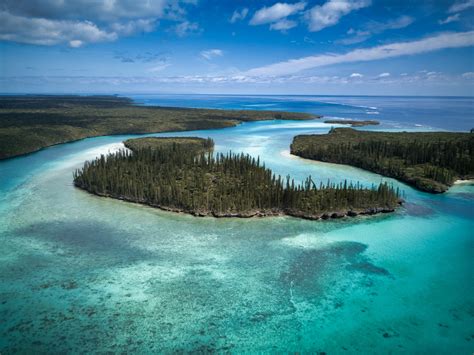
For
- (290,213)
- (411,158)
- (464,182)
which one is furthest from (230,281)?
(411,158)

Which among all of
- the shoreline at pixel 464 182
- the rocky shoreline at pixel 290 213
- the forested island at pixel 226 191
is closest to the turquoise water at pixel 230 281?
the rocky shoreline at pixel 290 213

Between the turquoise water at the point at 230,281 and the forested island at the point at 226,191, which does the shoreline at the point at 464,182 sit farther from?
the forested island at the point at 226,191

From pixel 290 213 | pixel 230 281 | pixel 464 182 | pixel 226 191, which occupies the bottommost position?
pixel 230 281

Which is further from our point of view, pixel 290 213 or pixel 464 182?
pixel 464 182

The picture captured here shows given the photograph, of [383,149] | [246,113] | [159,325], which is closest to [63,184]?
[159,325]

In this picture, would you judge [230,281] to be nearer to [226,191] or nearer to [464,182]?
[226,191]

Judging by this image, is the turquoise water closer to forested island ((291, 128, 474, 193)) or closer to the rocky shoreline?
the rocky shoreline

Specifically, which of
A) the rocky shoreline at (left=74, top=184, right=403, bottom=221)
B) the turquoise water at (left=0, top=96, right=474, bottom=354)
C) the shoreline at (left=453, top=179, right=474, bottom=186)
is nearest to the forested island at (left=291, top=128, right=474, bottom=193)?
the shoreline at (left=453, top=179, right=474, bottom=186)

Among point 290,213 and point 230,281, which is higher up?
point 290,213
